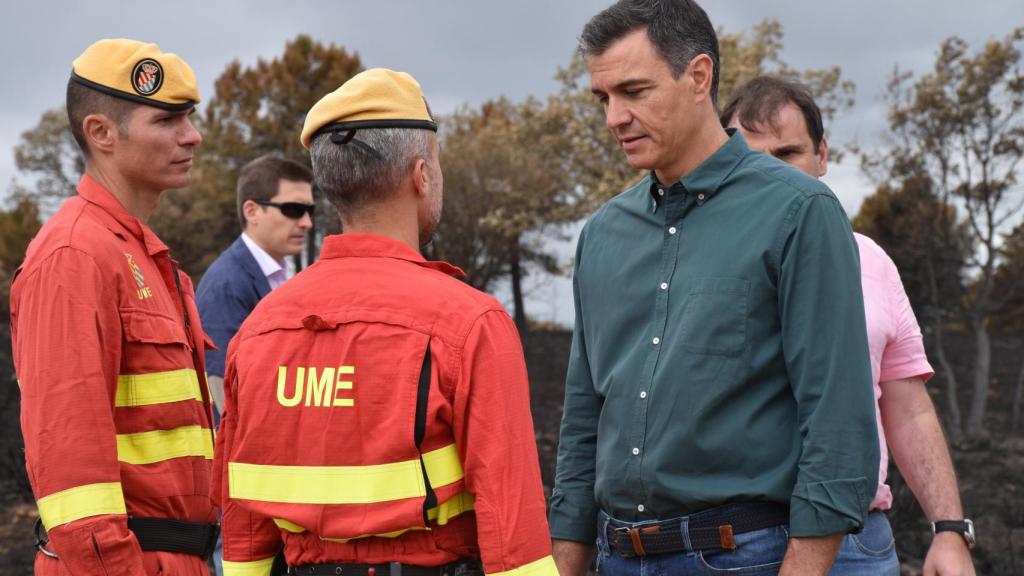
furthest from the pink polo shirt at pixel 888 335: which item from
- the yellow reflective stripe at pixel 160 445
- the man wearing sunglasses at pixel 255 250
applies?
the man wearing sunglasses at pixel 255 250

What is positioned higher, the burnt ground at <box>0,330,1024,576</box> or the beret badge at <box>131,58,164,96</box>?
the beret badge at <box>131,58,164,96</box>

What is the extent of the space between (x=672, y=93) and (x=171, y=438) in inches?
70.5

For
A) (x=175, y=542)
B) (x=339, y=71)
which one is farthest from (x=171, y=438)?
(x=339, y=71)

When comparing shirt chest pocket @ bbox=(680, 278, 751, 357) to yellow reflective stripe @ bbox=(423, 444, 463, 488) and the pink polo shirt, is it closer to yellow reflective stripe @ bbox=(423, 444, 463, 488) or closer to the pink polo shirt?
yellow reflective stripe @ bbox=(423, 444, 463, 488)

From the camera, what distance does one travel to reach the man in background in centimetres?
337

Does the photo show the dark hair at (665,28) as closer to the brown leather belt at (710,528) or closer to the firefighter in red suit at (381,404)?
the firefighter in red suit at (381,404)

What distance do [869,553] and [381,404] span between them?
1773mm

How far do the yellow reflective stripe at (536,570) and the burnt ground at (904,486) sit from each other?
9698 millimetres

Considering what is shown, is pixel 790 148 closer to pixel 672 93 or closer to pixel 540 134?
pixel 672 93

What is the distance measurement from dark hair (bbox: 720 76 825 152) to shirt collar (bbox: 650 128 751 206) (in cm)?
98

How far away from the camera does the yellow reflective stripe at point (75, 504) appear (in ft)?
9.67

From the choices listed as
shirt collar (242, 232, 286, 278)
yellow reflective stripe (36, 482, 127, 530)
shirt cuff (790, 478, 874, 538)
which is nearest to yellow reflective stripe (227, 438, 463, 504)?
yellow reflective stripe (36, 482, 127, 530)

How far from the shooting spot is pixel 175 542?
10.7 feet

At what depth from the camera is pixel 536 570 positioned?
7.85ft
